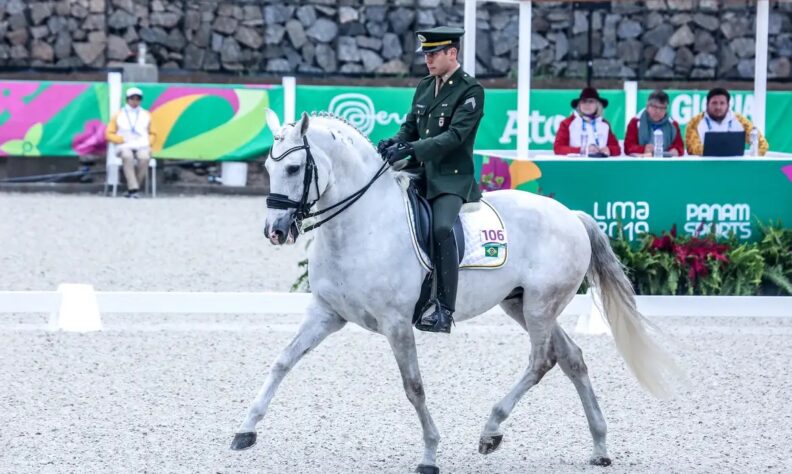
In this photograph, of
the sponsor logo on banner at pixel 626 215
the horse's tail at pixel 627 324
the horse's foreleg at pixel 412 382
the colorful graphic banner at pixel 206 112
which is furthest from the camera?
the colorful graphic banner at pixel 206 112

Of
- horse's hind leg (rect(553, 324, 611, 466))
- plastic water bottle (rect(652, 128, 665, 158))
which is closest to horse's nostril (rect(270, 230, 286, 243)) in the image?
horse's hind leg (rect(553, 324, 611, 466))

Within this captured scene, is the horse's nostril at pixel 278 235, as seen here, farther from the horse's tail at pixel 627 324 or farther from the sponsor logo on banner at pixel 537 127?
the sponsor logo on banner at pixel 537 127

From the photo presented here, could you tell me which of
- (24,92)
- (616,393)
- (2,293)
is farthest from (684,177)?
(24,92)

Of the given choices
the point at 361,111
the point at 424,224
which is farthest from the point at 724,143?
the point at 361,111

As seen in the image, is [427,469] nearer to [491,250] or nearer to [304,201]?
[491,250]

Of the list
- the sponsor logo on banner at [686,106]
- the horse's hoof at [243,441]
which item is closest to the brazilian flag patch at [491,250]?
the horse's hoof at [243,441]

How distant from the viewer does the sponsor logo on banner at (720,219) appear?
39.0 ft

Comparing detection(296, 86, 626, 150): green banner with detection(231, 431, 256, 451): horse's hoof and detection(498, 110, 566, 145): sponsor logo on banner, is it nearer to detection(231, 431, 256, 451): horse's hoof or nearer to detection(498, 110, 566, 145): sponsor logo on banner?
detection(498, 110, 566, 145): sponsor logo on banner

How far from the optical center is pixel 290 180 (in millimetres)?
6090

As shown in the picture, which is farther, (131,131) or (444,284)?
(131,131)

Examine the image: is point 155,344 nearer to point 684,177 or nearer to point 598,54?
point 684,177

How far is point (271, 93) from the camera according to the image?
19.3 metres

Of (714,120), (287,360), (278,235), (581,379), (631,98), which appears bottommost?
(581,379)

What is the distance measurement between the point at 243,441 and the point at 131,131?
13.3m
